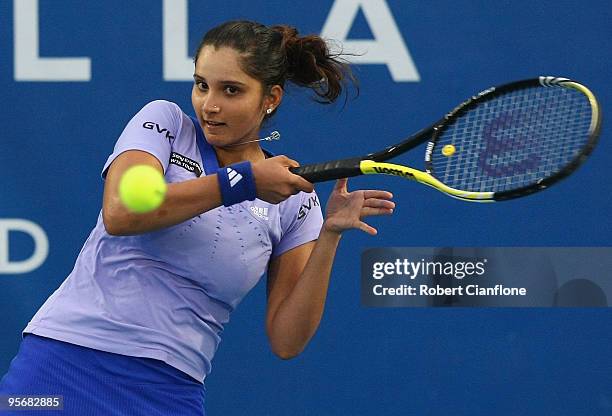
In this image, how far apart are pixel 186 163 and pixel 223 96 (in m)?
0.17

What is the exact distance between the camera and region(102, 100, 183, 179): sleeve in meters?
2.49

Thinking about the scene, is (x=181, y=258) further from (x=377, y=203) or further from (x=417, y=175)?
(x=417, y=175)

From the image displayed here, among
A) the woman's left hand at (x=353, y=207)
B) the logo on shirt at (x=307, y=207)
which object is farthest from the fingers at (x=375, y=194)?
the logo on shirt at (x=307, y=207)

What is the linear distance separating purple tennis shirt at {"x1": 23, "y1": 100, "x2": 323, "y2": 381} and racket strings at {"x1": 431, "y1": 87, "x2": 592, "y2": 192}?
0.49 metres

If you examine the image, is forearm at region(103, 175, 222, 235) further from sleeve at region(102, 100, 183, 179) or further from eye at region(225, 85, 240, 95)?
eye at region(225, 85, 240, 95)

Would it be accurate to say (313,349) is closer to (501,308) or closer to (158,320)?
(501,308)

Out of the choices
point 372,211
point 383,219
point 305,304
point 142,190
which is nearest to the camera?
point 142,190

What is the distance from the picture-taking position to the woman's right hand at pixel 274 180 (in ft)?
8.07

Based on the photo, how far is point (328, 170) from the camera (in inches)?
99.5

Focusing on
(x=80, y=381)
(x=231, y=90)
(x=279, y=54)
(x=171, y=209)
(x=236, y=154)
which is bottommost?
(x=80, y=381)

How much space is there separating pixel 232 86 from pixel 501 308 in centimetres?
168

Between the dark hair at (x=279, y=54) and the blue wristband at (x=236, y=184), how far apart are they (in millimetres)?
340

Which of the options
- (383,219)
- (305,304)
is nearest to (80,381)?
(305,304)

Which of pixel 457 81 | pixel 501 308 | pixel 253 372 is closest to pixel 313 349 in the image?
pixel 253 372
